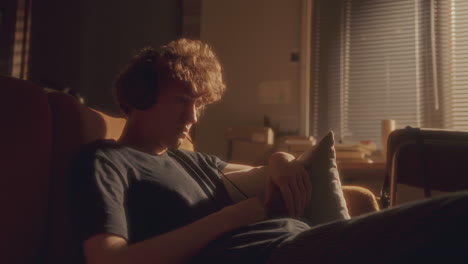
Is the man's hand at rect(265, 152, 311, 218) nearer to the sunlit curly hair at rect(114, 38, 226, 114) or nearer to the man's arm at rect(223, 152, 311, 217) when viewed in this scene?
the man's arm at rect(223, 152, 311, 217)

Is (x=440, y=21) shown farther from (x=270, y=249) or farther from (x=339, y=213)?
(x=270, y=249)

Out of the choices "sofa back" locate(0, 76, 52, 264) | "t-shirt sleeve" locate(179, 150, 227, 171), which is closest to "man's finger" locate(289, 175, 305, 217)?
"t-shirt sleeve" locate(179, 150, 227, 171)

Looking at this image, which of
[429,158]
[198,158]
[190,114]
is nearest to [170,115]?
[190,114]

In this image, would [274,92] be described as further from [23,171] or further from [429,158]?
[23,171]

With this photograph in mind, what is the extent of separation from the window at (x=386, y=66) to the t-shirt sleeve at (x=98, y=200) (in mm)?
2138

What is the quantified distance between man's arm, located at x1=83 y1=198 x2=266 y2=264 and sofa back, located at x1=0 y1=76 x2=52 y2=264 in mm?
160

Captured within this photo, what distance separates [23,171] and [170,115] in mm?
389

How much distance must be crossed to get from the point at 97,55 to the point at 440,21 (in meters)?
2.16

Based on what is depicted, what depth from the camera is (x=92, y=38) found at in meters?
2.91

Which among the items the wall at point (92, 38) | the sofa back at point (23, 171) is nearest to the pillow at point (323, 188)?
the sofa back at point (23, 171)

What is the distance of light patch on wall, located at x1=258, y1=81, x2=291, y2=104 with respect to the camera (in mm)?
2840

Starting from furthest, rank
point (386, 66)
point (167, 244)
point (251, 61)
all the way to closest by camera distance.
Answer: point (251, 61) < point (386, 66) < point (167, 244)

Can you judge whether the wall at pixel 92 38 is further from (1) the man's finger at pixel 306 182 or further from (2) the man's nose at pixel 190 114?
(1) the man's finger at pixel 306 182

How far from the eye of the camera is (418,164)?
48.3 inches
